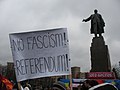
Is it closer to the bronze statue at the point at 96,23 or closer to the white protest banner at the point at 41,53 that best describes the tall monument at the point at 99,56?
the bronze statue at the point at 96,23

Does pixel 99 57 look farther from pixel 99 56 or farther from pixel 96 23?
pixel 96 23

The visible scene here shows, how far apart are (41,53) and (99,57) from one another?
13068 mm

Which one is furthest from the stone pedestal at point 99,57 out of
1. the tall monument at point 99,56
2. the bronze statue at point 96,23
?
the bronze statue at point 96,23

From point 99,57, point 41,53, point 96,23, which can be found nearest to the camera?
point 41,53

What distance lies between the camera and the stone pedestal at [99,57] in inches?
698

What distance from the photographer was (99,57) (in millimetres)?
17859

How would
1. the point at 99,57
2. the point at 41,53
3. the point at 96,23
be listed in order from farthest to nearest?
the point at 96,23
the point at 99,57
the point at 41,53

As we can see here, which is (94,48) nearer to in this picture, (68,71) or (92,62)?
(92,62)

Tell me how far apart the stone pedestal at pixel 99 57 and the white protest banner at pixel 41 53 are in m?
12.8

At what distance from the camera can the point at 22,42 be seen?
5.05m

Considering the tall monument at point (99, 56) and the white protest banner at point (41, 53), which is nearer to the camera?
the white protest banner at point (41, 53)

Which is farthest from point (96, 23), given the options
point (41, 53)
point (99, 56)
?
point (41, 53)

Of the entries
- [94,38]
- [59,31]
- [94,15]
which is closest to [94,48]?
[94,38]

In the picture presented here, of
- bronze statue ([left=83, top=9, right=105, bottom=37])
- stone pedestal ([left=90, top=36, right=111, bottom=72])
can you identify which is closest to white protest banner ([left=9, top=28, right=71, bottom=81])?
stone pedestal ([left=90, top=36, right=111, bottom=72])
